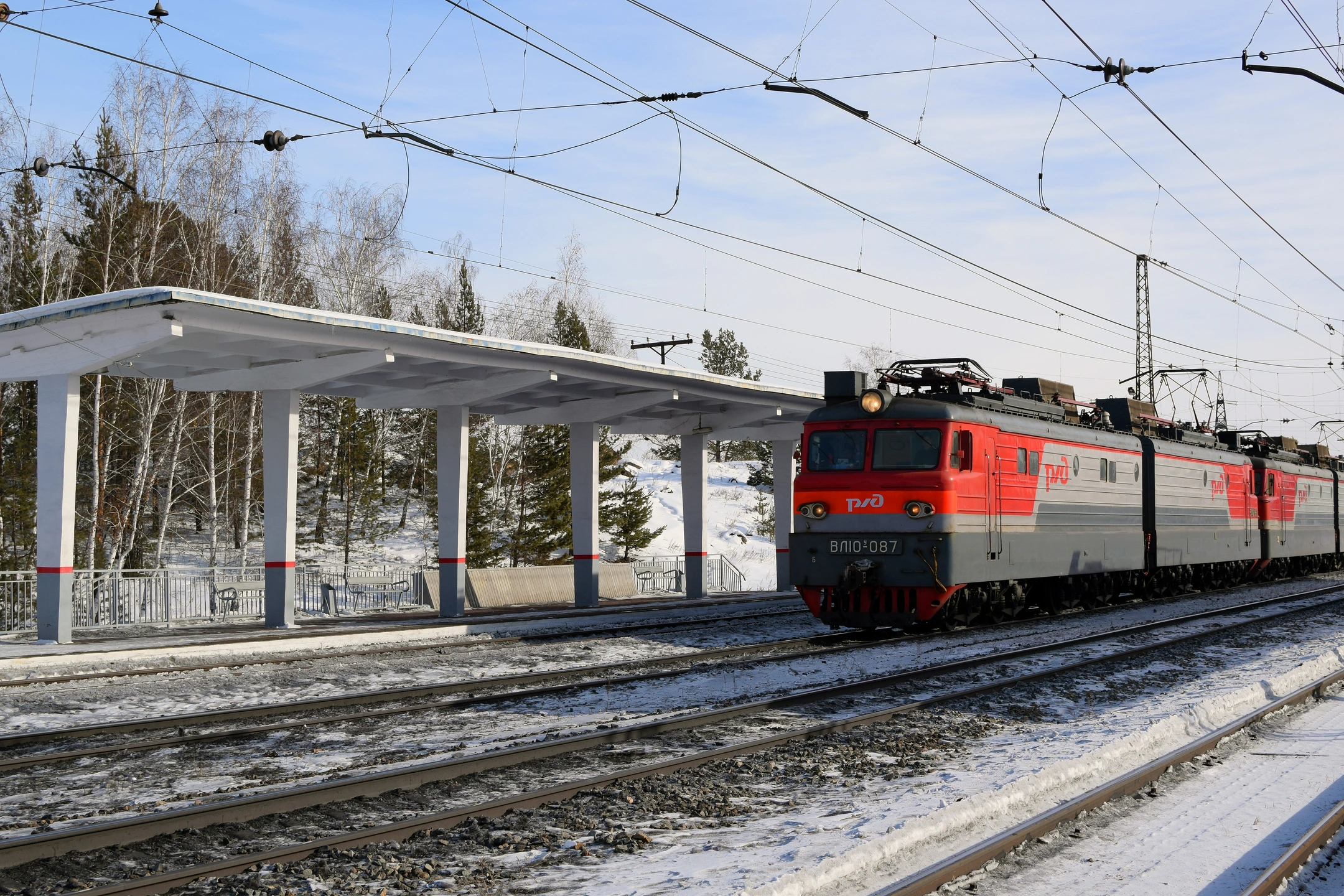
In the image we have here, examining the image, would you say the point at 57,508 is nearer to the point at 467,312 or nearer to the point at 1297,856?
the point at 1297,856

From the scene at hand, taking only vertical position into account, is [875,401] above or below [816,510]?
above

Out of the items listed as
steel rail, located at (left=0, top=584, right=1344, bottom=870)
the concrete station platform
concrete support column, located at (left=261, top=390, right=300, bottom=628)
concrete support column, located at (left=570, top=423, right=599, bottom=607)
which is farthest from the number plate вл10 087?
concrete support column, located at (left=570, top=423, right=599, bottom=607)

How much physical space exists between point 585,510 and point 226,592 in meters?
8.55

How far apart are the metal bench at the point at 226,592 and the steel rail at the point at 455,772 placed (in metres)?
16.0

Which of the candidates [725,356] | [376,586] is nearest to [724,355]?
[725,356]

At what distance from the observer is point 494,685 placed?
1341cm

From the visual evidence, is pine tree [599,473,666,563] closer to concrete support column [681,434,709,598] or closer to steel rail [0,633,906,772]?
concrete support column [681,434,709,598]

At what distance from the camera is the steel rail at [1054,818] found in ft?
19.0

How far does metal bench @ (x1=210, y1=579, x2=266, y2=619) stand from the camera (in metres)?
24.2

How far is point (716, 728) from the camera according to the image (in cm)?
1048

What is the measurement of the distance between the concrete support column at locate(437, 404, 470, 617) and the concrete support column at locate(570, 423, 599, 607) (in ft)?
10.0

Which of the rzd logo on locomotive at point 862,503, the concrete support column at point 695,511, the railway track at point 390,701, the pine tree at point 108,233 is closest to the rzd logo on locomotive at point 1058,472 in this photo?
the railway track at point 390,701

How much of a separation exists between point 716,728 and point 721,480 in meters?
67.5

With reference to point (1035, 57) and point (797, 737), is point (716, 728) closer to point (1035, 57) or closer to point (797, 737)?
point (797, 737)
